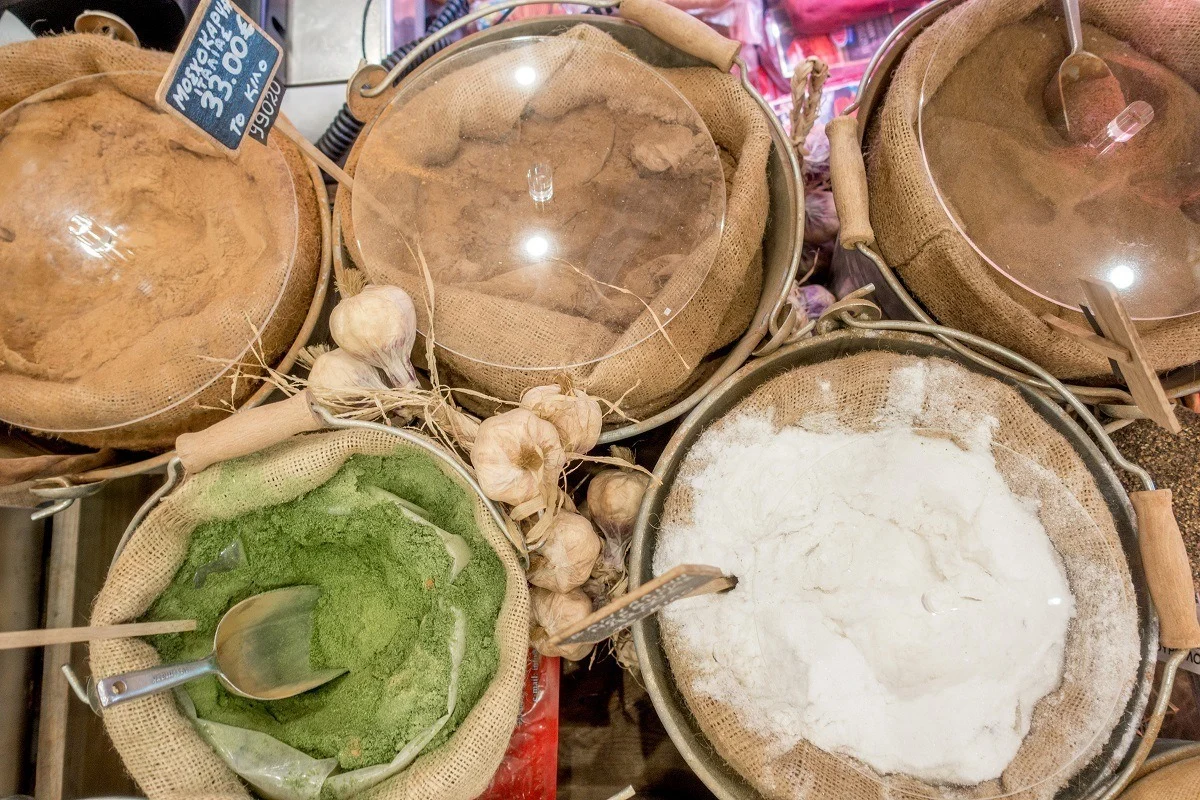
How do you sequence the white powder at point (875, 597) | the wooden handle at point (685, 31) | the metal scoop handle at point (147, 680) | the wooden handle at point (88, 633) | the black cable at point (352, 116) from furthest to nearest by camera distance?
the black cable at point (352, 116)
the wooden handle at point (685, 31)
the white powder at point (875, 597)
the metal scoop handle at point (147, 680)
the wooden handle at point (88, 633)

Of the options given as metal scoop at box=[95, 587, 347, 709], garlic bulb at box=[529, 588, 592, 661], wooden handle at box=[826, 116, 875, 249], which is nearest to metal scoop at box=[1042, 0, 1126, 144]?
wooden handle at box=[826, 116, 875, 249]

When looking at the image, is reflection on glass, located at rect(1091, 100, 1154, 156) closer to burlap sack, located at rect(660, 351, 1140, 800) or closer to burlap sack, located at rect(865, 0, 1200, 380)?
burlap sack, located at rect(865, 0, 1200, 380)

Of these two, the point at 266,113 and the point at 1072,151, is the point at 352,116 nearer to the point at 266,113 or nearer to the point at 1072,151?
the point at 266,113

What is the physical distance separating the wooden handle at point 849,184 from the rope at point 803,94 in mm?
70

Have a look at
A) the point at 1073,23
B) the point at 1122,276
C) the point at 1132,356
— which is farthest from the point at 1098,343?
the point at 1073,23

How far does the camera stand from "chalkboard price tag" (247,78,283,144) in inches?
41.5

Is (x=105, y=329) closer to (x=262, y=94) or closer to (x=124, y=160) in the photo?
(x=124, y=160)

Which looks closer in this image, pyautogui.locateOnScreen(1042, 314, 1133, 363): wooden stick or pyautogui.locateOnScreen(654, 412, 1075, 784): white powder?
pyautogui.locateOnScreen(1042, 314, 1133, 363): wooden stick

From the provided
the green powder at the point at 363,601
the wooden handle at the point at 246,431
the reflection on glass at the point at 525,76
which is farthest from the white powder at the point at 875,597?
the reflection on glass at the point at 525,76

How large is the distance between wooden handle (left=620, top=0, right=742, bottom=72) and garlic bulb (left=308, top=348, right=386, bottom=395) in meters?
0.78

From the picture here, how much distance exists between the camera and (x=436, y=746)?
1.03 metres

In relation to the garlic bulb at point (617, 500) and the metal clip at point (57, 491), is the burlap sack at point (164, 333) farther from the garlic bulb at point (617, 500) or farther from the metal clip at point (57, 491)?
the garlic bulb at point (617, 500)

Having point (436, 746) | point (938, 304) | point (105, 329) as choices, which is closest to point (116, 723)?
point (436, 746)

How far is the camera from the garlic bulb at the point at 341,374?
1105mm
